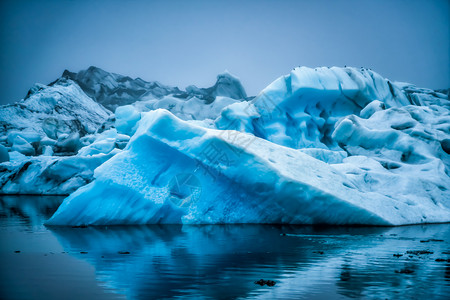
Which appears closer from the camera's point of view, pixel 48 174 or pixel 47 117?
pixel 48 174

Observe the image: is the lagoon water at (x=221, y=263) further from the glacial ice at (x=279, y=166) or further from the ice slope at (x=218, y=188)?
the glacial ice at (x=279, y=166)

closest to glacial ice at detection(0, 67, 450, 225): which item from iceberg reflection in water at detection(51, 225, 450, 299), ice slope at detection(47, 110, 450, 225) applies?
ice slope at detection(47, 110, 450, 225)

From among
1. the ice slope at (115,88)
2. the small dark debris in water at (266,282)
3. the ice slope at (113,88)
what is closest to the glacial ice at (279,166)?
the small dark debris in water at (266,282)

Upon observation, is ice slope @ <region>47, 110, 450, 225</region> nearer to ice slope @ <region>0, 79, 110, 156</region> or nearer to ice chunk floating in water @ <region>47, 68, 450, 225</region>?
ice chunk floating in water @ <region>47, 68, 450, 225</region>

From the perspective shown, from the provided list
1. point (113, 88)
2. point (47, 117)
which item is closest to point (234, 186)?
point (47, 117)

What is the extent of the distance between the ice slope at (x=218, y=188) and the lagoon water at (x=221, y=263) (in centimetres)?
81

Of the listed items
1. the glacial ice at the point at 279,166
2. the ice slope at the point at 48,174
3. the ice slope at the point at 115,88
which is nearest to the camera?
the glacial ice at the point at 279,166

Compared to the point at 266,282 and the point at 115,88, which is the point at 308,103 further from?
the point at 115,88

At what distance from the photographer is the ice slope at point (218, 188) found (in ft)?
37.0

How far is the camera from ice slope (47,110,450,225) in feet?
37.0

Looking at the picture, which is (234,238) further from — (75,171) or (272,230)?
(75,171)

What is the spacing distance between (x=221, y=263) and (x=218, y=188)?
540 centimetres


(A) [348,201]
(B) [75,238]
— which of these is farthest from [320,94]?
(B) [75,238]

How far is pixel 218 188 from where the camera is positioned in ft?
39.3
